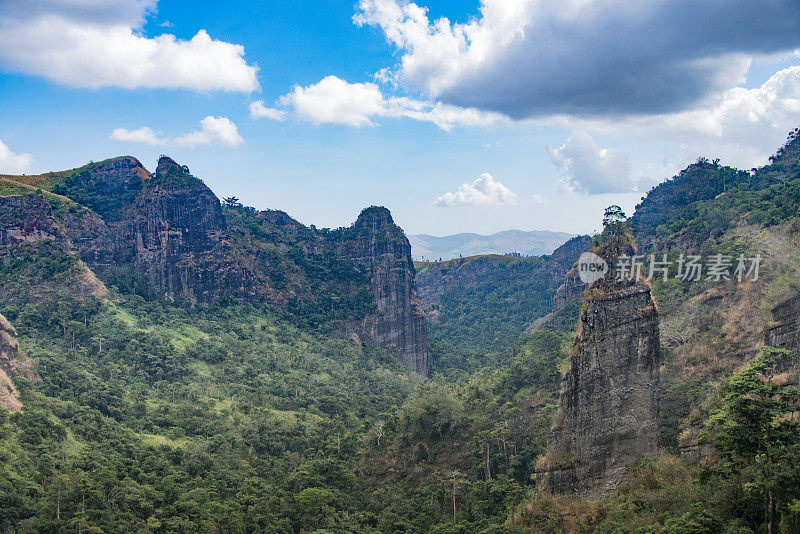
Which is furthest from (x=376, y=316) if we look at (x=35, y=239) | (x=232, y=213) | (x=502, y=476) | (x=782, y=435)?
(x=782, y=435)

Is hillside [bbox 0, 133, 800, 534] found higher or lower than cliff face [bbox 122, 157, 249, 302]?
lower

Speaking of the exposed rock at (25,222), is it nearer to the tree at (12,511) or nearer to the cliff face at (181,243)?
the cliff face at (181,243)

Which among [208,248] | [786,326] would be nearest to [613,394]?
[786,326]

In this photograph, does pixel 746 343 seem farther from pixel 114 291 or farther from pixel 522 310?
pixel 522 310

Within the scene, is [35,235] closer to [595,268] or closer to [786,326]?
[595,268]

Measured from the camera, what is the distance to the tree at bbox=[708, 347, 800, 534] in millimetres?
14398

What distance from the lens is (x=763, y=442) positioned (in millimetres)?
15438

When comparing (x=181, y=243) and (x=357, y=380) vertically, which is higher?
(x=181, y=243)

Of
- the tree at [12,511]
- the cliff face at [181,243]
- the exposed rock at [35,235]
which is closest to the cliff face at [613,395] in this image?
the tree at [12,511]

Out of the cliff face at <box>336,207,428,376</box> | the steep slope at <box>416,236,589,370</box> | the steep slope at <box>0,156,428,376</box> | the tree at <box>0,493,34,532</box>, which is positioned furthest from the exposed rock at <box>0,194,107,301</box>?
the steep slope at <box>416,236,589,370</box>

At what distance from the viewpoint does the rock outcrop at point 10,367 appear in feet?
116

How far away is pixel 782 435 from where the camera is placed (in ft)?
49.8

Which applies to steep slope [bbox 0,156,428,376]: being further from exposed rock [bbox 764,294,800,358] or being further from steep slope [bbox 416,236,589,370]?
exposed rock [bbox 764,294,800,358]

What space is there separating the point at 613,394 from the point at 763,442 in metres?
7.16
